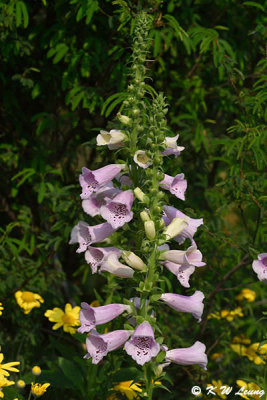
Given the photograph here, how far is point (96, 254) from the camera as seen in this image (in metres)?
2.42

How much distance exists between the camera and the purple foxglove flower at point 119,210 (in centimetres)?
223

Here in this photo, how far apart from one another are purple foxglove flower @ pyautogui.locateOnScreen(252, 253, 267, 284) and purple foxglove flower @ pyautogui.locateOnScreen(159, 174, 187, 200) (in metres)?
0.57

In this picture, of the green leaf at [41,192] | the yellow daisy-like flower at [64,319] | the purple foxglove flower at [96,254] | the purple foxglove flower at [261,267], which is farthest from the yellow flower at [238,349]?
the purple foxglove flower at [96,254]

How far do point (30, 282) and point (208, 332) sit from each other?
4.02ft

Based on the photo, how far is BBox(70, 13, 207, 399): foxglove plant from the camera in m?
2.13

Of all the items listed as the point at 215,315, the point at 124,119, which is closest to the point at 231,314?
the point at 215,315

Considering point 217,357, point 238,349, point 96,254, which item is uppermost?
point 96,254

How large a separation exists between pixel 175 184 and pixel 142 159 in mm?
194

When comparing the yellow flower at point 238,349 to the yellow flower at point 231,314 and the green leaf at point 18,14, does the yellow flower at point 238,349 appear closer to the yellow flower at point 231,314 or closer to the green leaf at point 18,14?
the yellow flower at point 231,314

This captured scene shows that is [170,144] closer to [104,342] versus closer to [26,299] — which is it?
[104,342]

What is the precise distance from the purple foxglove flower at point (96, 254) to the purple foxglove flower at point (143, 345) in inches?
14.8

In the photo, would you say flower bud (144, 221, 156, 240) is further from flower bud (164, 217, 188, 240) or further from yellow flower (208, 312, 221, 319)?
yellow flower (208, 312, 221, 319)

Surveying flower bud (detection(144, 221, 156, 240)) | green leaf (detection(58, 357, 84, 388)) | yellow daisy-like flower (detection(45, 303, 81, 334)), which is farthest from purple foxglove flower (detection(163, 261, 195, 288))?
yellow daisy-like flower (detection(45, 303, 81, 334))

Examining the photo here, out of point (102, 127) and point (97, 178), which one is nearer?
point (97, 178)
